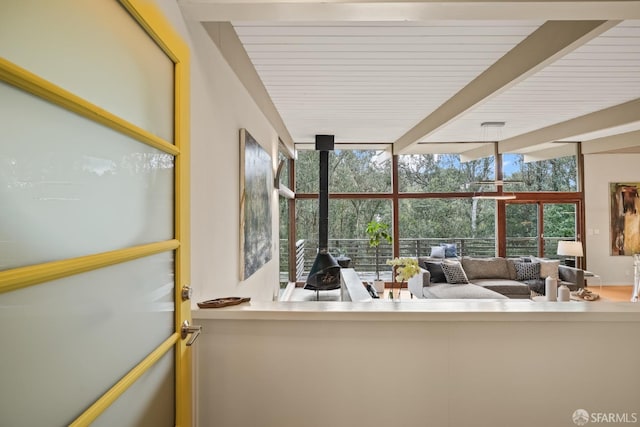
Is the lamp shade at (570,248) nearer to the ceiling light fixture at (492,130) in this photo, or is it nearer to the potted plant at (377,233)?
the ceiling light fixture at (492,130)

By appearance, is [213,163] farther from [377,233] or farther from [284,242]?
[377,233]

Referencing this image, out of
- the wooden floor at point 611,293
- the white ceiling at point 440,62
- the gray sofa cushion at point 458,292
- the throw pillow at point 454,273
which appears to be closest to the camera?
the white ceiling at point 440,62

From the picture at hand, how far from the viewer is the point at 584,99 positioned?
369 centimetres

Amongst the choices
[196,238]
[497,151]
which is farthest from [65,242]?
[497,151]

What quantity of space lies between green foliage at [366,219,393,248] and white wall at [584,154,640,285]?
3.98 m

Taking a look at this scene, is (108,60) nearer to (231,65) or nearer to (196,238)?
(196,238)

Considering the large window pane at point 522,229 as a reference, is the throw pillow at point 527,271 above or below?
below

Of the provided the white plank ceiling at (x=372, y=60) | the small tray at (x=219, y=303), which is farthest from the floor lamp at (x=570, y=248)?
the small tray at (x=219, y=303)

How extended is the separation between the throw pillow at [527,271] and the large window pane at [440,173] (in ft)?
5.78

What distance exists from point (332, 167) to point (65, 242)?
640 cm

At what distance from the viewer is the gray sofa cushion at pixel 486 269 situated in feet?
18.6

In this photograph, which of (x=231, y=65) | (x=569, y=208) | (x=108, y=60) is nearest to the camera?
(x=108, y=60)

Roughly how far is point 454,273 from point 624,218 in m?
4.22

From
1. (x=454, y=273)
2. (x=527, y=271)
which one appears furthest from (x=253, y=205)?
(x=527, y=271)
